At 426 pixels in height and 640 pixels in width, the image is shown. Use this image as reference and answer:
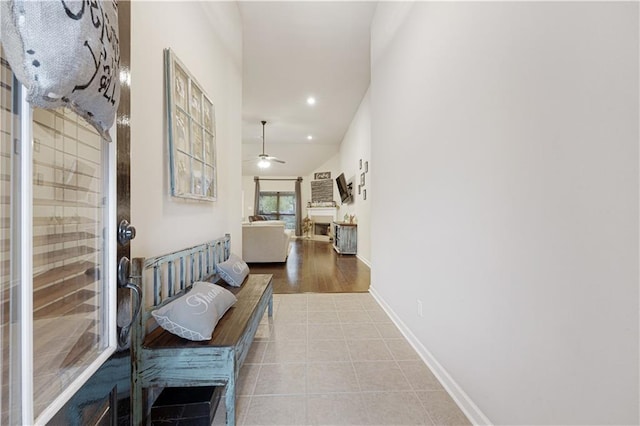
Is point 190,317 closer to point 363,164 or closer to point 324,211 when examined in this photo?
point 363,164

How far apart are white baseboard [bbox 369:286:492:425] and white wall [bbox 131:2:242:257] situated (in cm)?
182

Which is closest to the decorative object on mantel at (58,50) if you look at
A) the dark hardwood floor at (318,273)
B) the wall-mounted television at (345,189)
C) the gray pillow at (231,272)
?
the gray pillow at (231,272)

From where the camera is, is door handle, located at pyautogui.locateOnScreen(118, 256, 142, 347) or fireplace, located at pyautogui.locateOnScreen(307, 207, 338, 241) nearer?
door handle, located at pyautogui.locateOnScreen(118, 256, 142, 347)

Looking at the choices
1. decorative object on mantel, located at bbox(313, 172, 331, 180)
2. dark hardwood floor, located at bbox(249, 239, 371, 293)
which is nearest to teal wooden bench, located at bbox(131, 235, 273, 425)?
dark hardwood floor, located at bbox(249, 239, 371, 293)

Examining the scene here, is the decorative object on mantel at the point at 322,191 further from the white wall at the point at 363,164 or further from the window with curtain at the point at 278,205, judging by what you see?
the white wall at the point at 363,164

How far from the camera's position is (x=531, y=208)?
3.32ft

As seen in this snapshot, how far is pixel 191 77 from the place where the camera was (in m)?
1.84

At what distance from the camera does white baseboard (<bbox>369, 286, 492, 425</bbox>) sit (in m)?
1.32

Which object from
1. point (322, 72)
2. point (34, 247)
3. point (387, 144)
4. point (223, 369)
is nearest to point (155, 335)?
point (223, 369)

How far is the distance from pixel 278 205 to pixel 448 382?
380 inches

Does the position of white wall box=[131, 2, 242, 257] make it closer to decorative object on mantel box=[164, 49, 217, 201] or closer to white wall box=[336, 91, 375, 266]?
decorative object on mantel box=[164, 49, 217, 201]

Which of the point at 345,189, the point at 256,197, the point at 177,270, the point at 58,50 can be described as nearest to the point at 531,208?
the point at 58,50

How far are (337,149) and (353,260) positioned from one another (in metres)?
4.57

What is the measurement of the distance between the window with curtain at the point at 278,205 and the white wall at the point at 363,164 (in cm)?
388
